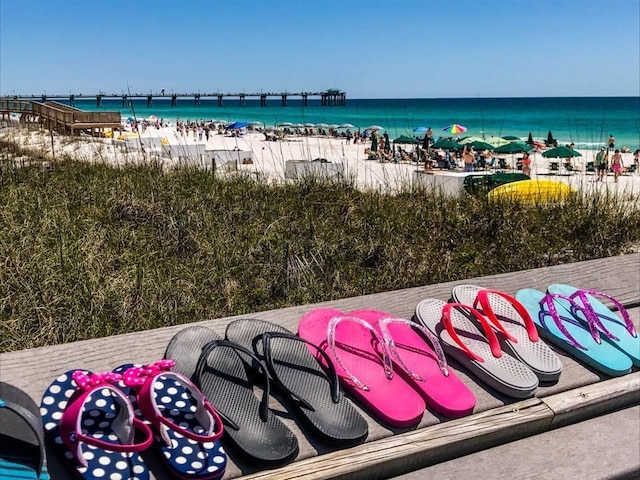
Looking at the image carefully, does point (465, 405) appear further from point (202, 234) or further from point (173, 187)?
point (173, 187)

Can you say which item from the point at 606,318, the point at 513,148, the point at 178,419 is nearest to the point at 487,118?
the point at 513,148

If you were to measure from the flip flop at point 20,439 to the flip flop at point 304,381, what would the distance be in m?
0.61

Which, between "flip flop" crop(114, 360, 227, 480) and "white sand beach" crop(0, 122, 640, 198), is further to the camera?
"white sand beach" crop(0, 122, 640, 198)

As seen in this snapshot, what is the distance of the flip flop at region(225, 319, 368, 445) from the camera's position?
151cm

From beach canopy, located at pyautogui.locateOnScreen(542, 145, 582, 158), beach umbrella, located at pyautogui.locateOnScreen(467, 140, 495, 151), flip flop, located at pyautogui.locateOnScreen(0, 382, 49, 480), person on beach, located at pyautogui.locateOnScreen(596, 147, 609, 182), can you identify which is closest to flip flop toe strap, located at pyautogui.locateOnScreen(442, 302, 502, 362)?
flip flop, located at pyautogui.locateOnScreen(0, 382, 49, 480)

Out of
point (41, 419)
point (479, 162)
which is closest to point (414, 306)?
point (41, 419)

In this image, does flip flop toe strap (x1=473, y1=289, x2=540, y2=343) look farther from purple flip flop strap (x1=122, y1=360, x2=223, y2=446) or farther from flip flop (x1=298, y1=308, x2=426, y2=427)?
purple flip flop strap (x1=122, y1=360, x2=223, y2=446)

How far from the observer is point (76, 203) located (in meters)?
4.17

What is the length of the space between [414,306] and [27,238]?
7.32ft

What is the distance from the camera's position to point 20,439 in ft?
4.15

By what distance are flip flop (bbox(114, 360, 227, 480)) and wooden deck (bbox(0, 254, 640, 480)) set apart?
0.15 feet

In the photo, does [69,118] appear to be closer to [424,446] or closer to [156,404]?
[156,404]

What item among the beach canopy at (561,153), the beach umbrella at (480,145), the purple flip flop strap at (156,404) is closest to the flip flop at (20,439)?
the purple flip flop strap at (156,404)

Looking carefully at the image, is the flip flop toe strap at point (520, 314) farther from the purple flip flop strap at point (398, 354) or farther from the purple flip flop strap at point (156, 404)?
the purple flip flop strap at point (156, 404)
